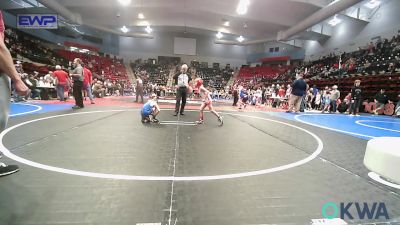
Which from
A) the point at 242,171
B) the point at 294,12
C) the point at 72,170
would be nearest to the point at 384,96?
the point at 294,12

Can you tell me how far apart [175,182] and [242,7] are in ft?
71.6

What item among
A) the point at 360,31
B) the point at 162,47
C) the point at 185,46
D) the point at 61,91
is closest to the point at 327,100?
the point at 61,91

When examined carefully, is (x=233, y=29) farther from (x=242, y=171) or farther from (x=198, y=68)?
(x=242, y=171)

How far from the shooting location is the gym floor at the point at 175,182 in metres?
1.51

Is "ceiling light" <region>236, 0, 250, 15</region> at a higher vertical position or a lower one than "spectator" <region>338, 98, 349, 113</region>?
higher

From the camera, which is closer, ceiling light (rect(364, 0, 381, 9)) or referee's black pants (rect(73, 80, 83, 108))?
referee's black pants (rect(73, 80, 83, 108))

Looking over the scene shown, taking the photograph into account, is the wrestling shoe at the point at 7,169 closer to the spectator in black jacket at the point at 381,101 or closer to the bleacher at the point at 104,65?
the spectator in black jacket at the point at 381,101

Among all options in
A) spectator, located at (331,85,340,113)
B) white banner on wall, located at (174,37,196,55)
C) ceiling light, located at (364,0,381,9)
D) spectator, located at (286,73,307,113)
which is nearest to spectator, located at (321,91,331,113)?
spectator, located at (331,85,340,113)

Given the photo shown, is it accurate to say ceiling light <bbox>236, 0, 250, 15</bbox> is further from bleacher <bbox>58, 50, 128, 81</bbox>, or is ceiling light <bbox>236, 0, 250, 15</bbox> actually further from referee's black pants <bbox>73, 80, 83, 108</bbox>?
bleacher <bbox>58, 50, 128, 81</bbox>

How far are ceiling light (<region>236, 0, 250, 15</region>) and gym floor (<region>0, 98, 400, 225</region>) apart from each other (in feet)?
62.9

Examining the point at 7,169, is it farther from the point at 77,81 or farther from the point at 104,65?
the point at 104,65

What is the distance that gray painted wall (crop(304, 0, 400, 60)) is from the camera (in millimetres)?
20297

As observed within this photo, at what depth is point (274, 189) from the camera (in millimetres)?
1944

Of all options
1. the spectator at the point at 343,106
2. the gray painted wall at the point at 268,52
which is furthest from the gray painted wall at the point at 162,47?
the spectator at the point at 343,106
